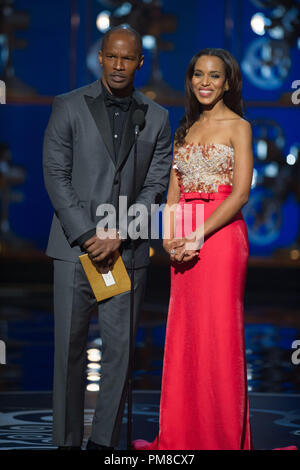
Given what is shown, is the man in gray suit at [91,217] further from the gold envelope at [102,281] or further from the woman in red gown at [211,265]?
the woman in red gown at [211,265]

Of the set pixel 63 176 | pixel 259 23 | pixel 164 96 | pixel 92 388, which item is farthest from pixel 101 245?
pixel 259 23

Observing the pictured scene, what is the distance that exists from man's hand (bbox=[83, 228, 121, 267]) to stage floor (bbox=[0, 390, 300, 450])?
817 mm

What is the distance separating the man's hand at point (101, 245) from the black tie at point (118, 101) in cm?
45

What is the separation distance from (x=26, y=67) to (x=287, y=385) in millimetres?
5175

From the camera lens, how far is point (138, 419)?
4270 millimetres

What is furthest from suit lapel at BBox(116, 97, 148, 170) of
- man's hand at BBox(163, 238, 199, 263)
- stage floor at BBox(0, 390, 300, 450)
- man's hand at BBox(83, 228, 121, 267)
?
stage floor at BBox(0, 390, 300, 450)

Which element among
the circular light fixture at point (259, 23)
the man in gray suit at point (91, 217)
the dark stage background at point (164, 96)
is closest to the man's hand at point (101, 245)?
the man in gray suit at point (91, 217)

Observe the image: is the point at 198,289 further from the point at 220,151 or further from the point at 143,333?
the point at 143,333

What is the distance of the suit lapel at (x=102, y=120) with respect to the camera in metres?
3.42

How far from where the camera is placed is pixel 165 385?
3.59 metres

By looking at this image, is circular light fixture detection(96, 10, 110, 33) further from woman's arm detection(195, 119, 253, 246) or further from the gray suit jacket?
woman's arm detection(195, 119, 253, 246)

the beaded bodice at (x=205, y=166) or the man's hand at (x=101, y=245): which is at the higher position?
the beaded bodice at (x=205, y=166)

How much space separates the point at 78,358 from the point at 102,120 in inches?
34.0

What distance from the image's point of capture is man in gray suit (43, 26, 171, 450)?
3402mm
